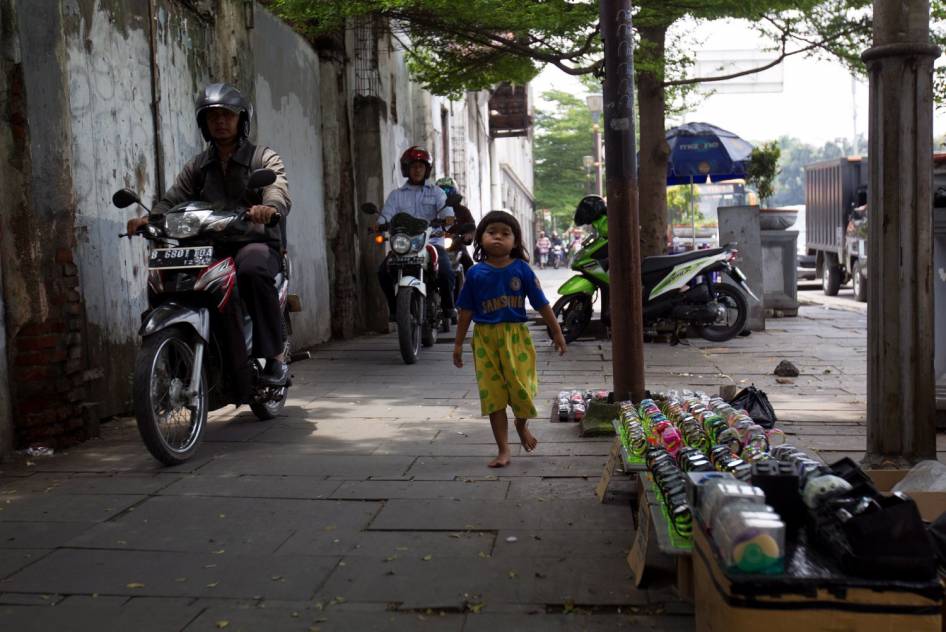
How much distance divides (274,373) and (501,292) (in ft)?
5.72

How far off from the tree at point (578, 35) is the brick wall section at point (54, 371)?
4.80 meters

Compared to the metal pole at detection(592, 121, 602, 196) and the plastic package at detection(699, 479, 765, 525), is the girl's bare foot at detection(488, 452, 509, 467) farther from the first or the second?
the metal pole at detection(592, 121, 602, 196)

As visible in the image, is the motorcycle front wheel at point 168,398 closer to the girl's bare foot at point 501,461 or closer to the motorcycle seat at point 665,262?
the girl's bare foot at point 501,461

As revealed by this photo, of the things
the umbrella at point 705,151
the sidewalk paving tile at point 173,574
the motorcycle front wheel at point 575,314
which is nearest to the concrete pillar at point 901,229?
the sidewalk paving tile at point 173,574

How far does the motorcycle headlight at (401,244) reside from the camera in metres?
9.77

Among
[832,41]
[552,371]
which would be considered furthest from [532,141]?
[552,371]

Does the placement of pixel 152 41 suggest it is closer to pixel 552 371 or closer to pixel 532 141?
pixel 552 371

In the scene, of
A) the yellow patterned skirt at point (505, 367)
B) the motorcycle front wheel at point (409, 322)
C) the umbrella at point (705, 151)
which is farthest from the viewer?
the umbrella at point (705, 151)

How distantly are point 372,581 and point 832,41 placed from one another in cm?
1068

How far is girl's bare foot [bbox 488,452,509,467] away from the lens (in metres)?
5.29

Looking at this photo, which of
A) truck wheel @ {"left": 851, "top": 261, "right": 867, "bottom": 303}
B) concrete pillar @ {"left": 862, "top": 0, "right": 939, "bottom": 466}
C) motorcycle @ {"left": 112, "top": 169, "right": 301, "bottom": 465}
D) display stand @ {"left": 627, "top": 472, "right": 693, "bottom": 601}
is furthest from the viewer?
truck wheel @ {"left": 851, "top": 261, "right": 867, "bottom": 303}

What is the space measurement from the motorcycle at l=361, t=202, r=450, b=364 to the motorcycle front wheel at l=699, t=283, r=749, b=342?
10.2 feet

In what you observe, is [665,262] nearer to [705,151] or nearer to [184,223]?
[184,223]

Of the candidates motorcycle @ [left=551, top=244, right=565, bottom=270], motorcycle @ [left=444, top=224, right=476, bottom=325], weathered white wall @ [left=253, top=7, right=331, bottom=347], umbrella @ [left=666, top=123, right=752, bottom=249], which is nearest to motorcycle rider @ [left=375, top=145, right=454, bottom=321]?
motorcycle @ [left=444, top=224, right=476, bottom=325]
